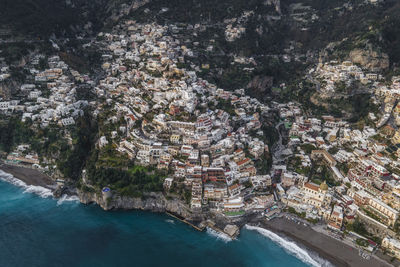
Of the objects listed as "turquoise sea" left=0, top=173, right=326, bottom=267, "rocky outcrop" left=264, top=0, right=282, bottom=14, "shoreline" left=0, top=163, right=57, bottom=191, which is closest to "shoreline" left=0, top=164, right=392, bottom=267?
"turquoise sea" left=0, top=173, right=326, bottom=267

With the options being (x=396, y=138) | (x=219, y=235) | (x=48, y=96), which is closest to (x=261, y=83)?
(x=396, y=138)

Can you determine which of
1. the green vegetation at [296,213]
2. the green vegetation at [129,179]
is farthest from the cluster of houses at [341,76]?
the green vegetation at [129,179]

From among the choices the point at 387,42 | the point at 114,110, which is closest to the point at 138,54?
the point at 114,110

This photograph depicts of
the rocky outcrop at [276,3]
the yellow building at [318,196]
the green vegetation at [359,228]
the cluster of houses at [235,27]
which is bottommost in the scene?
the green vegetation at [359,228]

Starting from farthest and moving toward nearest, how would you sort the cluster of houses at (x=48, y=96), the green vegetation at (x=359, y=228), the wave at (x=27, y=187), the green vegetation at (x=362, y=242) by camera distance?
the cluster of houses at (x=48, y=96), the wave at (x=27, y=187), the green vegetation at (x=359, y=228), the green vegetation at (x=362, y=242)

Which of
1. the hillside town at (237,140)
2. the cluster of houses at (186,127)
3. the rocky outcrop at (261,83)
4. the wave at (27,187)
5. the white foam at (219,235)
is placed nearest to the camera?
the white foam at (219,235)

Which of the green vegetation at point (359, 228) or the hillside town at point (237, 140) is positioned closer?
the green vegetation at point (359, 228)

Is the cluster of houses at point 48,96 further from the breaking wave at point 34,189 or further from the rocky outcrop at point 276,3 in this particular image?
the rocky outcrop at point 276,3

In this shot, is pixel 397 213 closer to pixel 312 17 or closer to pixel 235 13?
pixel 235 13
